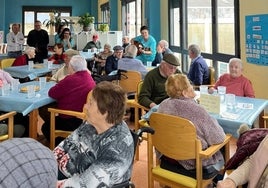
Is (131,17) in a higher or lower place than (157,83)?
higher

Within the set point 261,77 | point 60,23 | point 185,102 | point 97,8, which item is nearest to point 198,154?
point 185,102

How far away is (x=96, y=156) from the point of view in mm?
1792

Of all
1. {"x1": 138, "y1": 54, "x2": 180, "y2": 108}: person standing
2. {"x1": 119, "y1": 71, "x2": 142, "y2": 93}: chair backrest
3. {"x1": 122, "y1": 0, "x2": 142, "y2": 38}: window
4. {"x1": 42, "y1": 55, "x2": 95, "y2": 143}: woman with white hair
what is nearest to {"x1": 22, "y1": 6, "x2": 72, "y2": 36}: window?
{"x1": 122, "y1": 0, "x2": 142, "y2": 38}: window

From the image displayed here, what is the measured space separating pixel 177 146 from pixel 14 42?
733 cm

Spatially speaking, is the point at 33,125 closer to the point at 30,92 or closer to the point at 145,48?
the point at 30,92

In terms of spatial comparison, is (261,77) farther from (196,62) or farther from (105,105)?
(105,105)

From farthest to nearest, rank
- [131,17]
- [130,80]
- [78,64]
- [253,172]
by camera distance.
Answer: [131,17], [130,80], [78,64], [253,172]

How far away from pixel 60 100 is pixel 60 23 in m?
7.08

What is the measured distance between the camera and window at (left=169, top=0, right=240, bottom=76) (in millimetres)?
5293

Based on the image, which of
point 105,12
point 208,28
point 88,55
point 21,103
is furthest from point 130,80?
point 105,12

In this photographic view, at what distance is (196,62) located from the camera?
4.99 meters

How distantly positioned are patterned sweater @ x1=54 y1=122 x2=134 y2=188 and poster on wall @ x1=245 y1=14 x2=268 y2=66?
3.06 m

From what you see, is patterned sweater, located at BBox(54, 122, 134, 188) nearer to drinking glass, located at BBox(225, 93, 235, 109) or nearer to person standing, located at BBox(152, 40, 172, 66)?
drinking glass, located at BBox(225, 93, 235, 109)

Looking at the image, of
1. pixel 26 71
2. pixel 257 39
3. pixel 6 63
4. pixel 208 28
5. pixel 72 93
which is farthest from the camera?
pixel 208 28
